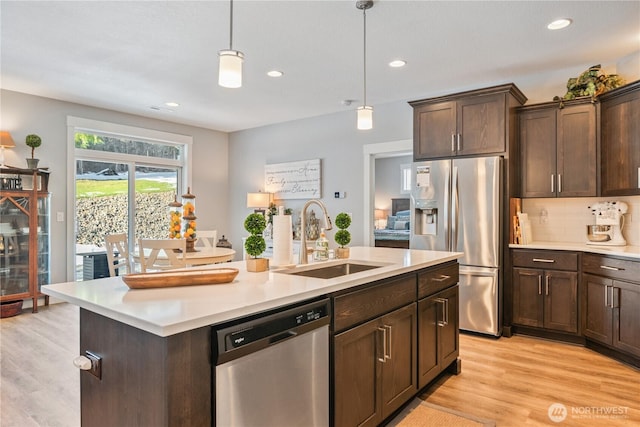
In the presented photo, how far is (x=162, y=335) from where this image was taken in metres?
1.12

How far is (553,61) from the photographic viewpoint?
3.74 m

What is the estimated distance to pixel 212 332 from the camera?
127 cm

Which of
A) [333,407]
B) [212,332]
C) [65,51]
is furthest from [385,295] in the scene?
[65,51]

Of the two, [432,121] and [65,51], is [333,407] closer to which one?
[432,121]

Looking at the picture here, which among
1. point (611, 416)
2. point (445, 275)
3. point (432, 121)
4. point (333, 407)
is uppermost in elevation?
point (432, 121)

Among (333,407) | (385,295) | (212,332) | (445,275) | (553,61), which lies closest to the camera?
(212,332)

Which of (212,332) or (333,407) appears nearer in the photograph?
(212,332)

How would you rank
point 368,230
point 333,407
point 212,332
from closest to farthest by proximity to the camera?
point 212,332 → point 333,407 → point 368,230

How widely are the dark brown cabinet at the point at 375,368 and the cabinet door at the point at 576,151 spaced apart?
245 cm

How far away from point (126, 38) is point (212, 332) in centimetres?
297

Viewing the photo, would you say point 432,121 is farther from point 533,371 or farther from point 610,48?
point 533,371

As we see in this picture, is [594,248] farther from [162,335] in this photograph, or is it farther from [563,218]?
[162,335]

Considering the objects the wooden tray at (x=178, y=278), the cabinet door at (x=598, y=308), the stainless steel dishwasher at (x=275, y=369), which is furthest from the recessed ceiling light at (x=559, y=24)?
the wooden tray at (x=178, y=278)

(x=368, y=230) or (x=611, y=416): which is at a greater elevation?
(x=368, y=230)
